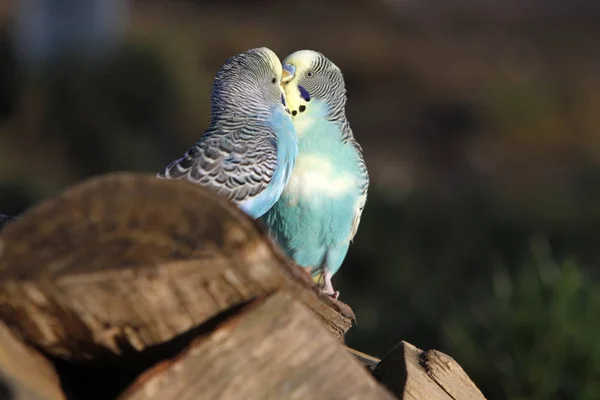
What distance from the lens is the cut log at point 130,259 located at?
136 cm

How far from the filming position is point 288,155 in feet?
9.82

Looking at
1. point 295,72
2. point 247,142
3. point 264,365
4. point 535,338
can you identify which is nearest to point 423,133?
point 535,338

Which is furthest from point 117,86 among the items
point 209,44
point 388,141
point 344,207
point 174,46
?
point 344,207

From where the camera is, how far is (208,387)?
1404mm

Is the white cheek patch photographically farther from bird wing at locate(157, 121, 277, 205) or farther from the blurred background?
the blurred background

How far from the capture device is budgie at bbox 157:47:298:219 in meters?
2.96

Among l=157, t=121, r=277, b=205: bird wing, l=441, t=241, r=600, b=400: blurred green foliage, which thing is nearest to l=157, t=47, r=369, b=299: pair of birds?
l=157, t=121, r=277, b=205: bird wing

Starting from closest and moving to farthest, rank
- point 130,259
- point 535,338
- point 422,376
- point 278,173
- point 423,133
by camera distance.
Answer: point 130,259, point 422,376, point 278,173, point 535,338, point 423,133

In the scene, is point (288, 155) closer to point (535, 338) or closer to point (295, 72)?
point (295, 72)

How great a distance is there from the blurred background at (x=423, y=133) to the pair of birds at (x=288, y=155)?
5.86ft

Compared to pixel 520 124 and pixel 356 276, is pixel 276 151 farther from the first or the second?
pixel 520 124

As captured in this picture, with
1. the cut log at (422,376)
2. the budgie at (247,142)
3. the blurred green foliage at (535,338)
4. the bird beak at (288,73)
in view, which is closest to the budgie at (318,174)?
the bird beak at (288,73)

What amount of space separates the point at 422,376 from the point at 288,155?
48.4 inches

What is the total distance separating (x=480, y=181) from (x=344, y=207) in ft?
31.8
